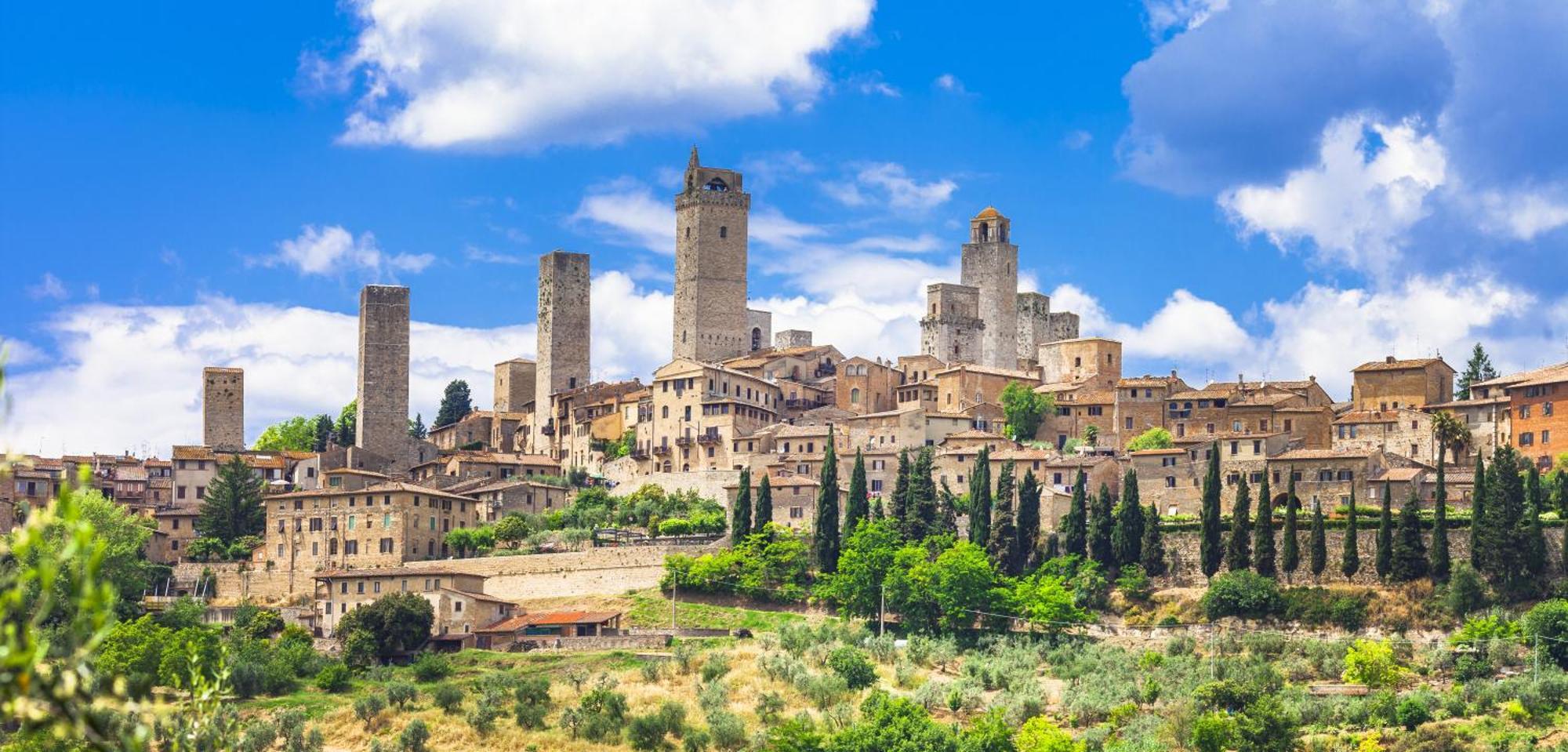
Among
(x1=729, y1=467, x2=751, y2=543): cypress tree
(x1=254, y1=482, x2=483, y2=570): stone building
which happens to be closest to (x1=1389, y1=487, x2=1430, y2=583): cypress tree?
(x1=729, y1=467, x2=751, y2=543): cypress tree

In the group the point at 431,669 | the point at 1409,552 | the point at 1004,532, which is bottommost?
the point at 431,669

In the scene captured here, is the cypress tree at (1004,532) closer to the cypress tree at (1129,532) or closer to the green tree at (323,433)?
the cypress tree at (1129,532)

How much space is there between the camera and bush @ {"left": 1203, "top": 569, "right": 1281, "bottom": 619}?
66.9 m

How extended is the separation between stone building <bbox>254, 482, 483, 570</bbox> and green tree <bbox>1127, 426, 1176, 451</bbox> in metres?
28.8

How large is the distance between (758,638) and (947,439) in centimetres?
1872

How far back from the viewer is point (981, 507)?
74938 millimetres

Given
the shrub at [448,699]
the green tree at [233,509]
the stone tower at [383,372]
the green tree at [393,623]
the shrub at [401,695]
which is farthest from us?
the stone tower at [383,372]

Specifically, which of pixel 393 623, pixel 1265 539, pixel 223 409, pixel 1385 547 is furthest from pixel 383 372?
pixel 1385 547

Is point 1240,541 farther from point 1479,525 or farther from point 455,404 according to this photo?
point 455,404

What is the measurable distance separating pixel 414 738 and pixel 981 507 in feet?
78.2

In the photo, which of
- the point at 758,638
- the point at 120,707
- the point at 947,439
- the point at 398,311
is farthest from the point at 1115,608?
the point at 120,707

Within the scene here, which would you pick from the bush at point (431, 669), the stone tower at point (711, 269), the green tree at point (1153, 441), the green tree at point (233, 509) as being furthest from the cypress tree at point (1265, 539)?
the stone tower at point (711, 269)

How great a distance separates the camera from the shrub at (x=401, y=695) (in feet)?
213

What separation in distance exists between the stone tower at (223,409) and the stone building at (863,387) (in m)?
31.6
